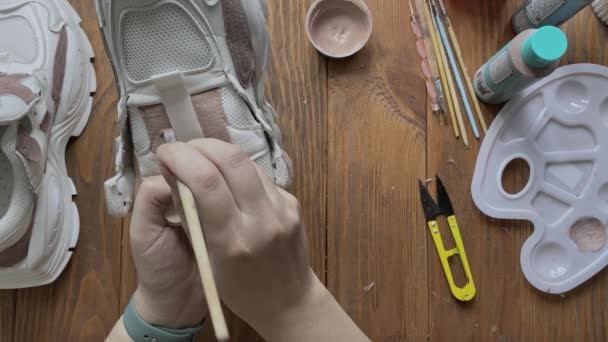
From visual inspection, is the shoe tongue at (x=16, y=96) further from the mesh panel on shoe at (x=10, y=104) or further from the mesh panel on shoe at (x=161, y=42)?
the mesh panel on shoe at (x=161, y=42)

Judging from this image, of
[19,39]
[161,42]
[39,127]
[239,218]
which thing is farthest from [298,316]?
[19,39]

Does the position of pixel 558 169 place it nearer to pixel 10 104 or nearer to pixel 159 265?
pixel 159 265

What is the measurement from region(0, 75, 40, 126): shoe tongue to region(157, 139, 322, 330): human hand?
1.02ft


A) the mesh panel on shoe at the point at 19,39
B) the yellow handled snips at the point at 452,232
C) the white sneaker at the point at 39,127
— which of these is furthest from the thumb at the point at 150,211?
the yellow handled snips at the point at 452,232

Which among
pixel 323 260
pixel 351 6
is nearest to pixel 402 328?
pixel 323 260

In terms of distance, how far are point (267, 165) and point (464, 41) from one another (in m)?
0.42

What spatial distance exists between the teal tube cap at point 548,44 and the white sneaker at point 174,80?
0.39 metres

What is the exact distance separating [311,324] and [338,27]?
0.50 meters

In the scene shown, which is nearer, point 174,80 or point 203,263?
point 203,263

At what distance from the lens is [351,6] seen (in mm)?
798

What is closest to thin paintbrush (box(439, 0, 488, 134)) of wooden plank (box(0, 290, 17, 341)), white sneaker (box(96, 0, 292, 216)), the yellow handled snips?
the yellow handled snips

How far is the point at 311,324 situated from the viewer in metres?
0.54

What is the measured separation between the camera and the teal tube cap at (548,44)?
645 millimetres

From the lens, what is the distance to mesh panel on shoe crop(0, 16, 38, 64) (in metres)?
0.73
